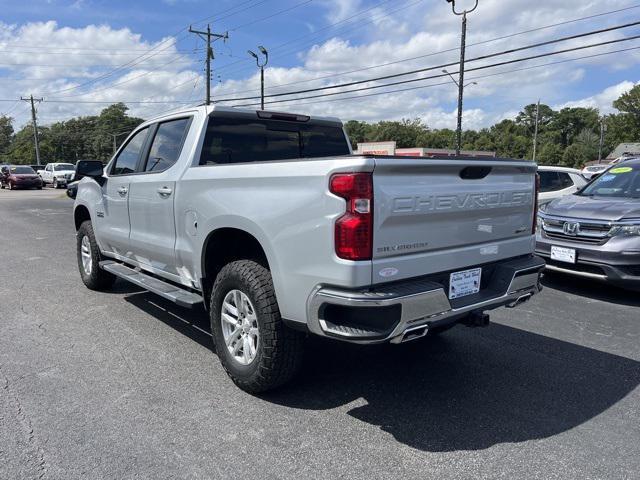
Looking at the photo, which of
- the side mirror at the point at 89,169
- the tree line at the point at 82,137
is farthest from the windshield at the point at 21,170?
the tree line at the point at 82,137

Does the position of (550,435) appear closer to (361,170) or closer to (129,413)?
(361,170)

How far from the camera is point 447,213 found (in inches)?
126

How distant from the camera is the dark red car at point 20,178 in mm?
34125

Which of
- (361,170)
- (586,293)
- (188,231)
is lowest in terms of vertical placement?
(586,293)

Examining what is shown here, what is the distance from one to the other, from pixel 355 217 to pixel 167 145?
257 cm

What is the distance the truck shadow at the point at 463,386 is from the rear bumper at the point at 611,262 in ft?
5.50

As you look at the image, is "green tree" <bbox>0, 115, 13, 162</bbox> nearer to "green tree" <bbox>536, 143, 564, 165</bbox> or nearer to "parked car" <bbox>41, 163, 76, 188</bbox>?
"parked car" <bbox>41, 163, 76, 188</bbox>

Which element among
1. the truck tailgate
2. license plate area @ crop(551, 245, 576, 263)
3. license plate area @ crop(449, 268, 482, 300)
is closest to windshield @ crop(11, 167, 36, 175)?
license plate area @ crop(551, 245, 576, 263)

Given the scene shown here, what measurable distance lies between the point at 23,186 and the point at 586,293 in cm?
3644

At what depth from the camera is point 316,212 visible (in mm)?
2908

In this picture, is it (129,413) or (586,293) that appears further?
(586,293)

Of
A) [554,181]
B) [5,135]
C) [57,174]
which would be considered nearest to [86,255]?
[554,181]

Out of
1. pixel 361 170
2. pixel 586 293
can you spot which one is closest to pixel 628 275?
pixel 586 293

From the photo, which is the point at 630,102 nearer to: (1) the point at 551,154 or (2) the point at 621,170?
(1) the point at 551,154
